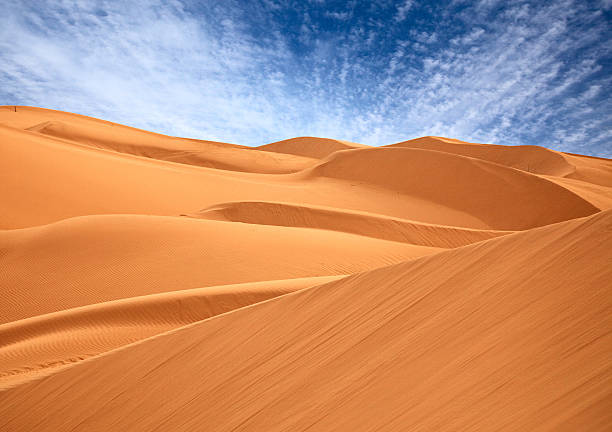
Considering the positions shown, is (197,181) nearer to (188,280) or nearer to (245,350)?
(188,280)

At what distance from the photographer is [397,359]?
1911 millimetres

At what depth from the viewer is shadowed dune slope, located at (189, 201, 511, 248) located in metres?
12.5

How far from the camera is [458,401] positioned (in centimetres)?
148

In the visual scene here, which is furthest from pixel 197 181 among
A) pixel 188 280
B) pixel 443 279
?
pixel 443 279

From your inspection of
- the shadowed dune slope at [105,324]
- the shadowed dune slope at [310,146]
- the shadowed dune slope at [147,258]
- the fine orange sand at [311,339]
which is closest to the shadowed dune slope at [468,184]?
the shadowed dune slope at [147,258]

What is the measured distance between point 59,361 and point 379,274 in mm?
3745

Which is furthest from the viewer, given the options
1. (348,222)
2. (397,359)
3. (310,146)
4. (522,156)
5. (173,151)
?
(310,146)

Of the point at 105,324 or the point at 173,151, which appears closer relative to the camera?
the point at 105,324

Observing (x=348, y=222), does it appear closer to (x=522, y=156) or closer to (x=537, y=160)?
(x=537, y=160)

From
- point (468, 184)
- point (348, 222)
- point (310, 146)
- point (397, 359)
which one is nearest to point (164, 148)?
point (468, 184)

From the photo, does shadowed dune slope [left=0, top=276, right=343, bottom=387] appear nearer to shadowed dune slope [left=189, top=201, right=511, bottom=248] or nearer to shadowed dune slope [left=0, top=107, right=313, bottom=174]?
shadowed dune slope [left=189, top=201, right=511, bottom=248]

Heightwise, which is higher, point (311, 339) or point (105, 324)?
point (311, 339)

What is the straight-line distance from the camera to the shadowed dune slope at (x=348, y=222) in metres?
12.5

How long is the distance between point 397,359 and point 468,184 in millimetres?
20062
